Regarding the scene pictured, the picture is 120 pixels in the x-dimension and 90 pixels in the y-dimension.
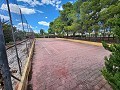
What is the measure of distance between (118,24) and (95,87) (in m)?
2.11

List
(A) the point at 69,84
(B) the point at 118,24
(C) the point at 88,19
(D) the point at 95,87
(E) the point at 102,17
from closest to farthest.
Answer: (B) the point at 118,24, (D) the point at 95,87, (A) the point at 69,84, (E) the point at 102,17, (C) the point at 88,19

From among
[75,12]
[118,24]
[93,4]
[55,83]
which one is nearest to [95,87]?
[55,83]

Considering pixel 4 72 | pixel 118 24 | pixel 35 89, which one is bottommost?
pixel 35 89

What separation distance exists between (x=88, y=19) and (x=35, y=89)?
18.0 meters

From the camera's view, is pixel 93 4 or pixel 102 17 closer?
pixel 102 17

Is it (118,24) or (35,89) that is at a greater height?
(118,24)

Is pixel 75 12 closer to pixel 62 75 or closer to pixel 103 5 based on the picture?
pixel 103 5

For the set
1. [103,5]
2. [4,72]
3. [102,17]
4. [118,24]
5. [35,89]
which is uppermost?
[103,5]

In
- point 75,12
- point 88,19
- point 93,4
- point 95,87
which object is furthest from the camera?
point 75,12

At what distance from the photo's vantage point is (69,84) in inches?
183

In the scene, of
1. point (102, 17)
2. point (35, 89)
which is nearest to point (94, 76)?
point (35, 89)

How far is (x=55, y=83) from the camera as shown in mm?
4754

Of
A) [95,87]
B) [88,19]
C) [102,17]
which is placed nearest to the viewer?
[95,87]

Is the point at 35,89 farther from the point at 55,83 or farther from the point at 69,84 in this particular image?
the point at 69,84
